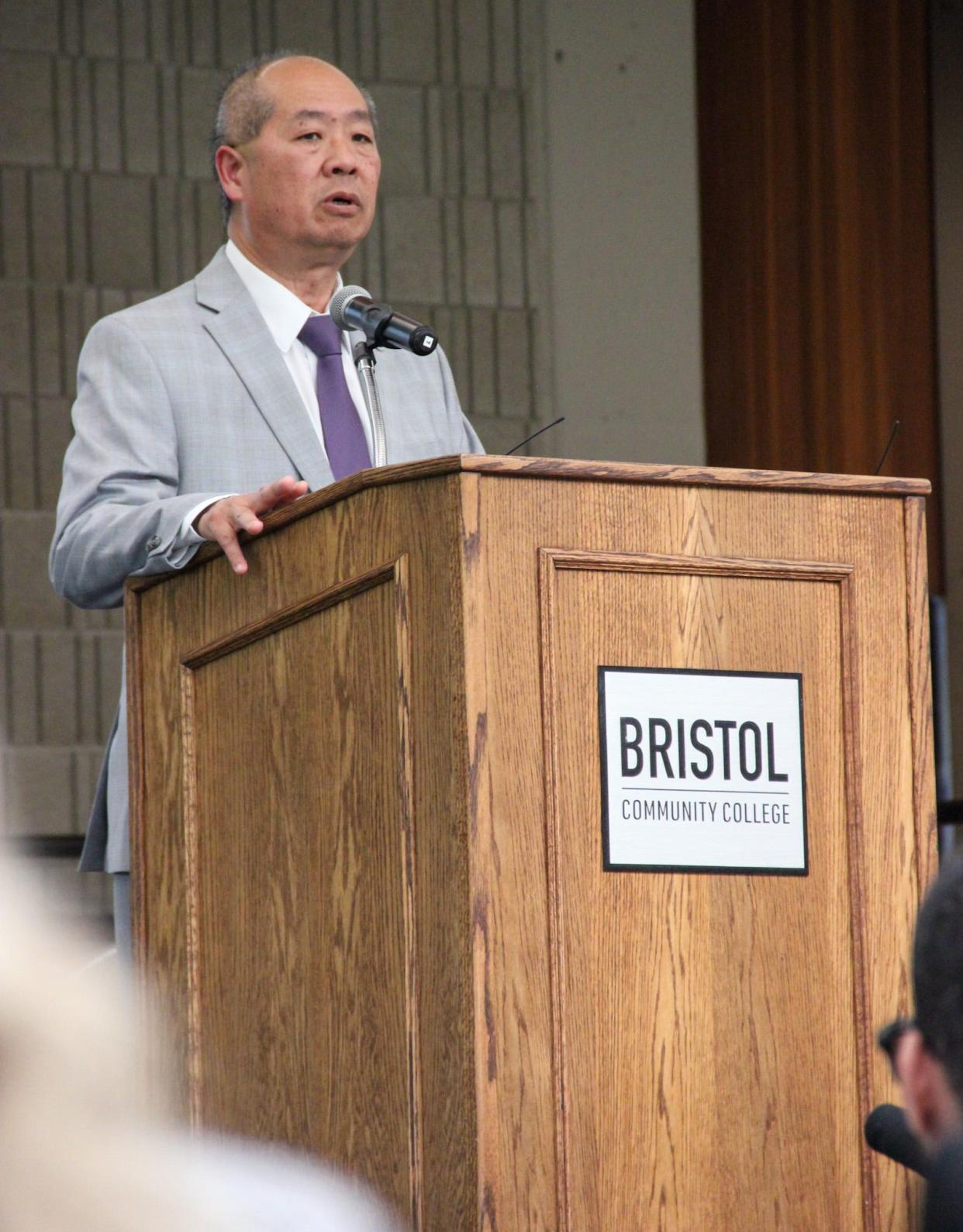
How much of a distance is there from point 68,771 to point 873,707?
432cm

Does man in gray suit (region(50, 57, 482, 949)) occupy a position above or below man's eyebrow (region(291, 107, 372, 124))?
below

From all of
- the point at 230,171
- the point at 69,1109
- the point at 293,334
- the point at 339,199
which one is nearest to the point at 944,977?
the point at 69,1109


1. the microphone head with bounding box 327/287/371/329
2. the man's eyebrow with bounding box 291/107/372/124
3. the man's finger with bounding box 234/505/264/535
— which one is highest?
the man's eyebrow with bounding box 291/107/372/124

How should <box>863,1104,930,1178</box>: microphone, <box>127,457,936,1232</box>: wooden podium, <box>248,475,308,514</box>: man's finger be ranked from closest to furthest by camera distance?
1. <box>863,1104,930,1178</box>: microphone
2. <box>127,457,936,1232</box>: wooden podium
3. <box>248,475,308,514</box>: man's finger

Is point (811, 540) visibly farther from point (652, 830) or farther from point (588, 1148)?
point (588, 1148)

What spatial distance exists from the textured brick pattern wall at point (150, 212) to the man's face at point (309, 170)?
125 inches

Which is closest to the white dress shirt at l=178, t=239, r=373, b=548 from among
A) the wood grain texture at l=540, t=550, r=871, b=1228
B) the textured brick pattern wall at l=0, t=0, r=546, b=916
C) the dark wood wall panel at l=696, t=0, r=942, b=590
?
the wood grain texture at l=540, t=550, r=871, b=1228

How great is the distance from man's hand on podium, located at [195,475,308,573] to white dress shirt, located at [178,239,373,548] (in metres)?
0.42

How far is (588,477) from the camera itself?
6.41ft

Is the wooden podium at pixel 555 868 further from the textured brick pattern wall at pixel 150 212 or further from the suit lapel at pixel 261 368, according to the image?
the textured brick pattern wall at pixel 150 212

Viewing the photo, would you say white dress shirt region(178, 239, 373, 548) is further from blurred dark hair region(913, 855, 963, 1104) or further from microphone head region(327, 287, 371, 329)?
blurred dark hair region(913, 855, 963, 1104)

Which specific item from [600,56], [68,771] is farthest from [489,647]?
[600,56]

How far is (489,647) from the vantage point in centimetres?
188

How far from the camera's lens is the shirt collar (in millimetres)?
2695
